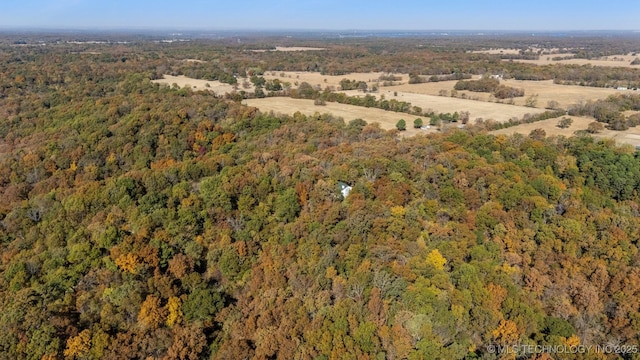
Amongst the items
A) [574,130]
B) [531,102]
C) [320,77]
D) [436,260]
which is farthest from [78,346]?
[320,77]

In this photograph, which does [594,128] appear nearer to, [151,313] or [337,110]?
[337,110]

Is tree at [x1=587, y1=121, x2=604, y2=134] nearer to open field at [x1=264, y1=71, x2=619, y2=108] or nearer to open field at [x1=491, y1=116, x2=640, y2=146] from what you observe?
open field at [x1=491, y1=116, x2=640, y2=146]

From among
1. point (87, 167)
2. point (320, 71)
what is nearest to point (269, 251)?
point (87, 167)

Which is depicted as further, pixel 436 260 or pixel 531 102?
pixel 531 102

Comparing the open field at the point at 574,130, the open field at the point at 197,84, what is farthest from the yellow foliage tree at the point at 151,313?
the open field at the point at 197,84

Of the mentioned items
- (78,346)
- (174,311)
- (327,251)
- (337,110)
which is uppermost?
(337,110)
